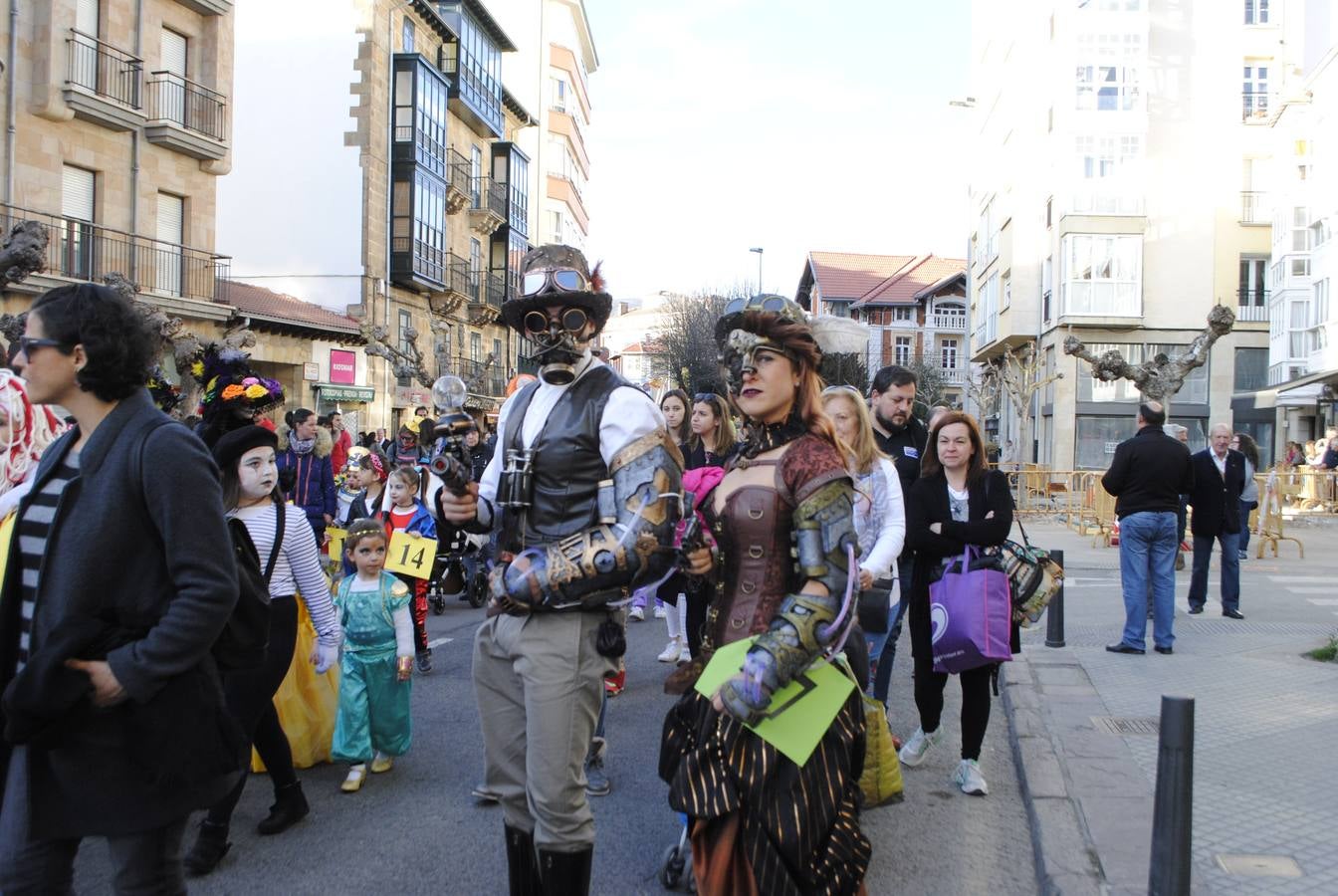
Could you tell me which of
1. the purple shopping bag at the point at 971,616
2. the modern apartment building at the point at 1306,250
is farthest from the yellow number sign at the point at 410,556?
the modern apartment building at the point at 1306,250

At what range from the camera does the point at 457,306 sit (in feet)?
127

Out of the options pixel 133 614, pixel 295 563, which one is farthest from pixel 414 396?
pixel 133 614

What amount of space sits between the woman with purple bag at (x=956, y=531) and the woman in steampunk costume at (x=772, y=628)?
6.33 ft

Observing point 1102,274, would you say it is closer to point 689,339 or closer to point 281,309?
point 689,339

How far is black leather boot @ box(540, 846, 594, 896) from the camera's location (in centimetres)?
296

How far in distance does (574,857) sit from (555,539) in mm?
898

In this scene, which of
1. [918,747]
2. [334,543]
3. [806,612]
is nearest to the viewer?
[806,612]

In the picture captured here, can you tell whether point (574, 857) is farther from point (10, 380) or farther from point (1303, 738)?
point (1303, 738)

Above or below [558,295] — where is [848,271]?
above

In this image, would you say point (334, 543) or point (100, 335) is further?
point (334, 543)

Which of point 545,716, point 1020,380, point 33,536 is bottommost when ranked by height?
point 545,716

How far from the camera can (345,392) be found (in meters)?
30.8

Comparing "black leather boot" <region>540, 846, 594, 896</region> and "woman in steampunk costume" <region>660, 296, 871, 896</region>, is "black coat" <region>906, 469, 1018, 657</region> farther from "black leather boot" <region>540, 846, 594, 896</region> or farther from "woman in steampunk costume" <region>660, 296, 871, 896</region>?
"black leather boot" <region>540, 846, 594, 896</region>

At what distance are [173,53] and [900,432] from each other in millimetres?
23574
